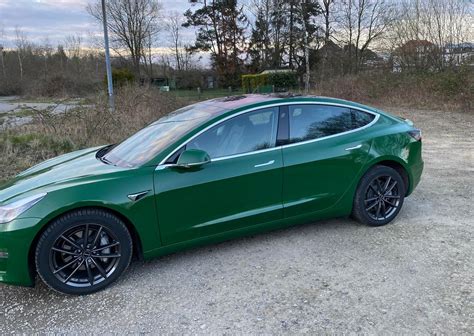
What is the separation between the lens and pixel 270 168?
3.32 meters

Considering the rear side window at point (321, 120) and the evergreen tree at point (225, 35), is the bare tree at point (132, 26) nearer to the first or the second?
the evergreen tree at point (225, 35)

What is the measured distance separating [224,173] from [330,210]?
1.26m

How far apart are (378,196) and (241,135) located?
1680mm

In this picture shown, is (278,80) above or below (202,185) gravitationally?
above

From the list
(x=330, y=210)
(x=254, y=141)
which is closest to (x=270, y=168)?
(x=254, y=141)

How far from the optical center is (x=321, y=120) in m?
3.70

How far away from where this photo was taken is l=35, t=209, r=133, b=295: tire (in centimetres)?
267

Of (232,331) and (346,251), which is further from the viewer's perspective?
(346,251)

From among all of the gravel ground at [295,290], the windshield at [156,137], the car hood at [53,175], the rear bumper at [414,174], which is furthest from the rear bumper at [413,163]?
the car hood at [53,175]

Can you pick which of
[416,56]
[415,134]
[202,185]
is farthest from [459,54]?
[202,185]

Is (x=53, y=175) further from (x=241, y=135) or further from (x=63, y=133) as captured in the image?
(x=63, y=133)

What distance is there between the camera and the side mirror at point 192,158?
9.71 feet

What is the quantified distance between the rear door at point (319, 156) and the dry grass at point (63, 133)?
15.4 feet

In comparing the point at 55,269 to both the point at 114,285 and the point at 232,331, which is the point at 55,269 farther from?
the point at 232,331
